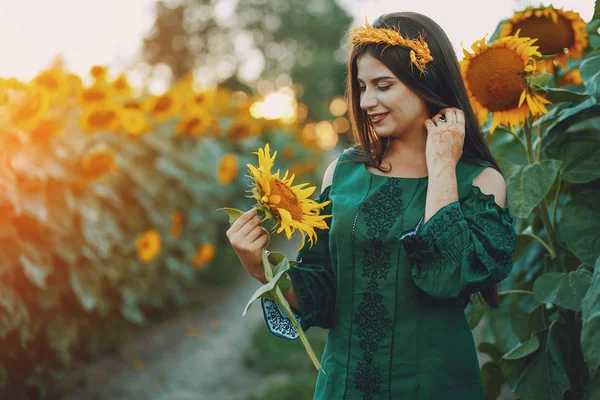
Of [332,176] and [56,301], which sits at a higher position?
[56,301]

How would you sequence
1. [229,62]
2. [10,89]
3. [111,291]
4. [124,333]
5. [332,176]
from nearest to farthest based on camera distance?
1. [332,176]
2. [10,89]
3. [111,291]
4. [124,333]
5. [229,62]

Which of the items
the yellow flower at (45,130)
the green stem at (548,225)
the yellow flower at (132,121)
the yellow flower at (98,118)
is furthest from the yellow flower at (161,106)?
the green stem at (548,225)

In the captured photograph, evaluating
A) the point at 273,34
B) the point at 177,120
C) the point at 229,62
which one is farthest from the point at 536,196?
the point at 273,34

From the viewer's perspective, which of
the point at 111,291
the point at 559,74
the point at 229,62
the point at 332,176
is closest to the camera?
the point at 332,176

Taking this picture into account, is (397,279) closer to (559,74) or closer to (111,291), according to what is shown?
(559,74)

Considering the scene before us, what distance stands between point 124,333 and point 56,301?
109 centimetres

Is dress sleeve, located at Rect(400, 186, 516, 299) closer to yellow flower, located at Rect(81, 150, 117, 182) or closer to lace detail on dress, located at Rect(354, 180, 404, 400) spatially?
lace detail on dress, located at Rect(354, 180, 404, 400)

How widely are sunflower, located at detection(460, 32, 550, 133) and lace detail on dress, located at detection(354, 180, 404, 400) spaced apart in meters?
0.43

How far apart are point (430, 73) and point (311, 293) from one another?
2.17ft

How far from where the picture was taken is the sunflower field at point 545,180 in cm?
182

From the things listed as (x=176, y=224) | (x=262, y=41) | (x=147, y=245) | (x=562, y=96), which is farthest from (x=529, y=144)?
(x=262, y=41)

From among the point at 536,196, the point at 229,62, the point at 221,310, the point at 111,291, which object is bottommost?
the point at 536,196

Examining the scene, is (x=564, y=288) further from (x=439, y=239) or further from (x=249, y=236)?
(x=249, y=236)

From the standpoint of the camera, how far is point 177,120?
5.49 meters
